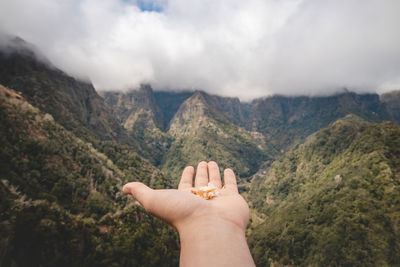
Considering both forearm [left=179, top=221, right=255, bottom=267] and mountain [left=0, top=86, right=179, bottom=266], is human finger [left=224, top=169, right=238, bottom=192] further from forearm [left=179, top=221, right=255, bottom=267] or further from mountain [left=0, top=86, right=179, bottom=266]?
mountain [left=0, top=86, right=179, bottom=266]

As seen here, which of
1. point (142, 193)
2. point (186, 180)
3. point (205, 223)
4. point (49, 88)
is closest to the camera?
point (205, 223)

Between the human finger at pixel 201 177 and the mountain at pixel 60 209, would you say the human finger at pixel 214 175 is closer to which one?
the human finger at pixel 201 177

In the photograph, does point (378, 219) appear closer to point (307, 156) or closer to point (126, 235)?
point (126, 235)

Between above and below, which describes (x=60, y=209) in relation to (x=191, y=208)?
below

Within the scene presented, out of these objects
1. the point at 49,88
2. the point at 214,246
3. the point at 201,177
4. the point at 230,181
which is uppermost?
the point at 49,88

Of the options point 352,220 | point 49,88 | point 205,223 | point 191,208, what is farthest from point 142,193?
point 49,88

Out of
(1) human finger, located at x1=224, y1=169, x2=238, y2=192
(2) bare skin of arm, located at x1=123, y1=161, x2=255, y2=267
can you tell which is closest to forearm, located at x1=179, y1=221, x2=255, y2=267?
(2) bare skin of arm, located at x1=123, y1=161, x2=255, y2=267

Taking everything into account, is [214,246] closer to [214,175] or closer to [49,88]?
[214,175]

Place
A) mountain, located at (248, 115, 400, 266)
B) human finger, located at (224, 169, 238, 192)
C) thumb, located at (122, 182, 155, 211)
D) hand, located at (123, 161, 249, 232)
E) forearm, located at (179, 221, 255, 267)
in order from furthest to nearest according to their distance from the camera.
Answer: mountain, located at (248, 115, 400, 266), human finger, located at (224, 169, 238, 192), thumb, located at (122, 182, 155, 211), hand, located at (123, 161, 249, 232), forearm, located at (179, 221, 255, 267)
